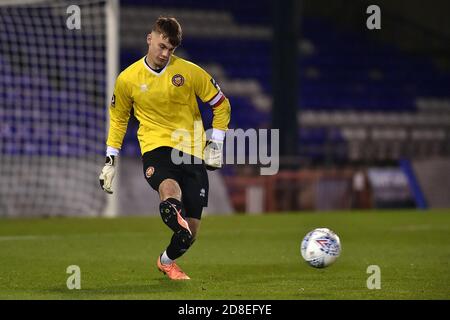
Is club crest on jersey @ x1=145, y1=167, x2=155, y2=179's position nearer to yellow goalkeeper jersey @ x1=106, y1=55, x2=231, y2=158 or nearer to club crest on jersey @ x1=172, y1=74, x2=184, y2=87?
yellow goalkeeper jersey @ x1=106, y1=55, x2=231, y2=158

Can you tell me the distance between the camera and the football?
7562 mm

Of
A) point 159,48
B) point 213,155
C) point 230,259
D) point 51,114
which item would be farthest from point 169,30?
point 51,114

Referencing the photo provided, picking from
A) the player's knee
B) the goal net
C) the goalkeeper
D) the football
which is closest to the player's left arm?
the goalkeeper

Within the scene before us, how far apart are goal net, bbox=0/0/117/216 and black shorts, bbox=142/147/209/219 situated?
759 centimetres

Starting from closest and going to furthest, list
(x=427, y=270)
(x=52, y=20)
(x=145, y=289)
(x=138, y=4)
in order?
(x=145, y=289) → (x=427, y=270) → (x=52, y=20) → (x=138, y=4)

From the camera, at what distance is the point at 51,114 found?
15.8 metres

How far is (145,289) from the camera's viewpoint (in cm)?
694

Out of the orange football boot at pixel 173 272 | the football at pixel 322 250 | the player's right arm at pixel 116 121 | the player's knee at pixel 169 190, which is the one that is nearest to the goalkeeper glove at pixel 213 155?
the player's knee at pixel 169 190

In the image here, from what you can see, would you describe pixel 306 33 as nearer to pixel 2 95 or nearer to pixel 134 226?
pixel 2 95

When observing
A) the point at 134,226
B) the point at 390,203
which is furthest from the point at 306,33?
the point at 134,226

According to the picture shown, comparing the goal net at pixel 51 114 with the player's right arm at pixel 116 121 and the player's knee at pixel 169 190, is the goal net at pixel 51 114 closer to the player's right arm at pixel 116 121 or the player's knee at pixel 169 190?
the player's right arm at pixel 116 121

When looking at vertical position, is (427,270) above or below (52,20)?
below

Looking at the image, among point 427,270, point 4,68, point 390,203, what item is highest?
point 4,68
